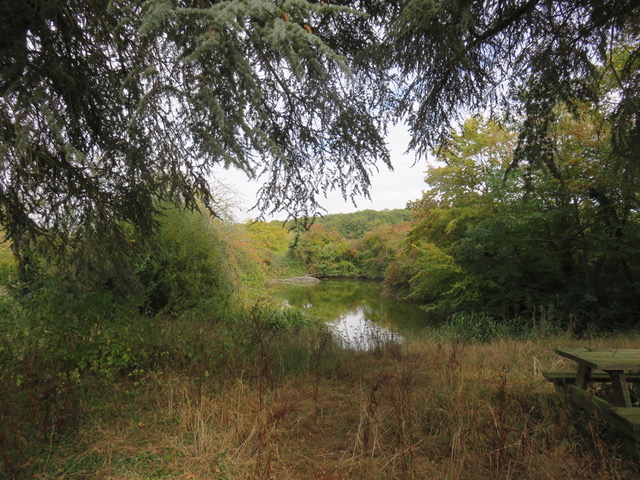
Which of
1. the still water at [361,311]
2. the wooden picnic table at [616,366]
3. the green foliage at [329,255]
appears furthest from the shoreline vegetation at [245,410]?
the green foliage at [329,255]

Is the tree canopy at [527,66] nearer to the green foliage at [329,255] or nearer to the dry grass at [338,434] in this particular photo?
the dry grass at [338,434]

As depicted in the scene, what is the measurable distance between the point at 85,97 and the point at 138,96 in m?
0.46

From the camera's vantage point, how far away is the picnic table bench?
225 cm

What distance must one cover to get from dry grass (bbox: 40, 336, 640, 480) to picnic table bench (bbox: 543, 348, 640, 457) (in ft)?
0.50

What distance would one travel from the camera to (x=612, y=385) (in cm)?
270

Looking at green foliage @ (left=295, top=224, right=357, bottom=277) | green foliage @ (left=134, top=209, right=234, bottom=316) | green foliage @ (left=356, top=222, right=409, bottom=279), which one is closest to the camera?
green foliage @ (left=134, top=209, right=234, bottom=316)

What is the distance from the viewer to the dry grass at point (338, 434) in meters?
2.16

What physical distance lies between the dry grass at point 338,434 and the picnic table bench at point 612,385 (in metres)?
0.15

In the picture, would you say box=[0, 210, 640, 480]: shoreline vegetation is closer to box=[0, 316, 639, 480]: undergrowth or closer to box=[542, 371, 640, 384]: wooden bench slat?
box=[0, 316, 639, 480]: undergrowth

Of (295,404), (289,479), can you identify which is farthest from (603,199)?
(289,479)

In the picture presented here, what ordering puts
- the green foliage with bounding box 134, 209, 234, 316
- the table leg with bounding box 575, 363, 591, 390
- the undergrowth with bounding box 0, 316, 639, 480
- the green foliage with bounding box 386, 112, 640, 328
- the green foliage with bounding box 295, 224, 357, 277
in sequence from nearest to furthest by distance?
the undergrowth with bounding box 0, 316, 639, 480 < the table leg with bounding box 575, 363, 591, 390 < the green foliage with bounding box 134, 209, 234, 316 < the green foliage with bounding box 386, 112, 640, 328 < the green foliage with bounding box 295, 224, 357, 277

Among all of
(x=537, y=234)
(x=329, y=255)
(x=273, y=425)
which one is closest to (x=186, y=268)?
(x=273, y=425)

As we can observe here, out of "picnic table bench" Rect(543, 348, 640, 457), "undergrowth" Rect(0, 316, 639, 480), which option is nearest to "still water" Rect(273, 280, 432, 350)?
"undergrowth" Rect(0, 316, 639, 480)

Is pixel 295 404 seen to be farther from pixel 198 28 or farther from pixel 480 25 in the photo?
pixel 480 25
